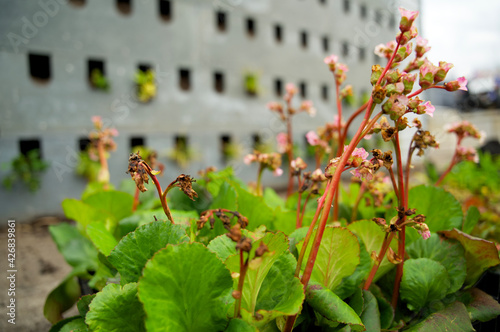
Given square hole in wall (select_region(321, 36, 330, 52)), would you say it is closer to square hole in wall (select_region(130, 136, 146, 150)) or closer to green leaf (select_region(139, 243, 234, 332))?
square hole in wall (select_region(130, 136, 146, 150))

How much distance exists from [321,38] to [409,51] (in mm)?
10357

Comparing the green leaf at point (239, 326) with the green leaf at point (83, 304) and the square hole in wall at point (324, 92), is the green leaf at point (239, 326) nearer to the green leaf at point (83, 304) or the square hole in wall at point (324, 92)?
the green leaf at point (83, 304)

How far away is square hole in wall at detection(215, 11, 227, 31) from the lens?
26.2 ft

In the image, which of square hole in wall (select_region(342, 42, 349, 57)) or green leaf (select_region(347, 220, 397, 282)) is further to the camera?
square hole in wall (select_region(342, 42, 349, 57))

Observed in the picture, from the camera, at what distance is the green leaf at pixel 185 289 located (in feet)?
1.44

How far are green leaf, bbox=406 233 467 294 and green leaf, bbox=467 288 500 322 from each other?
0.05 m

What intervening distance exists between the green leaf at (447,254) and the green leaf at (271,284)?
0.34m

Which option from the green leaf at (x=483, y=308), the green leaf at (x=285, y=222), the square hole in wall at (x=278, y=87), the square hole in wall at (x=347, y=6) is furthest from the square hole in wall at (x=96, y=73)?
the square hole in wall at (x=347, y=6)

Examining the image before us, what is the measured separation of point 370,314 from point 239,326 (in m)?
0.23

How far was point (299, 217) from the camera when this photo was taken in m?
0.78

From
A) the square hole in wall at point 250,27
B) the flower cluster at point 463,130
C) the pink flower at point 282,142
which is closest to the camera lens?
the flower cluster at point 463,130

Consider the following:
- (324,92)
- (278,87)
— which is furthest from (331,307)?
(324,92)

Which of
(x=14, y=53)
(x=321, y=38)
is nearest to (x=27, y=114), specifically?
(x=14, y=53)

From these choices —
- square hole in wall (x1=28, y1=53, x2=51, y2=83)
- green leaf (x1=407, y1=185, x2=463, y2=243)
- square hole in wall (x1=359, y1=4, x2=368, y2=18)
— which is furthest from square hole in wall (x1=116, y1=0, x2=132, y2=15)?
square hole in wall (x1=359, y1=4, x2=368, y2=18)
